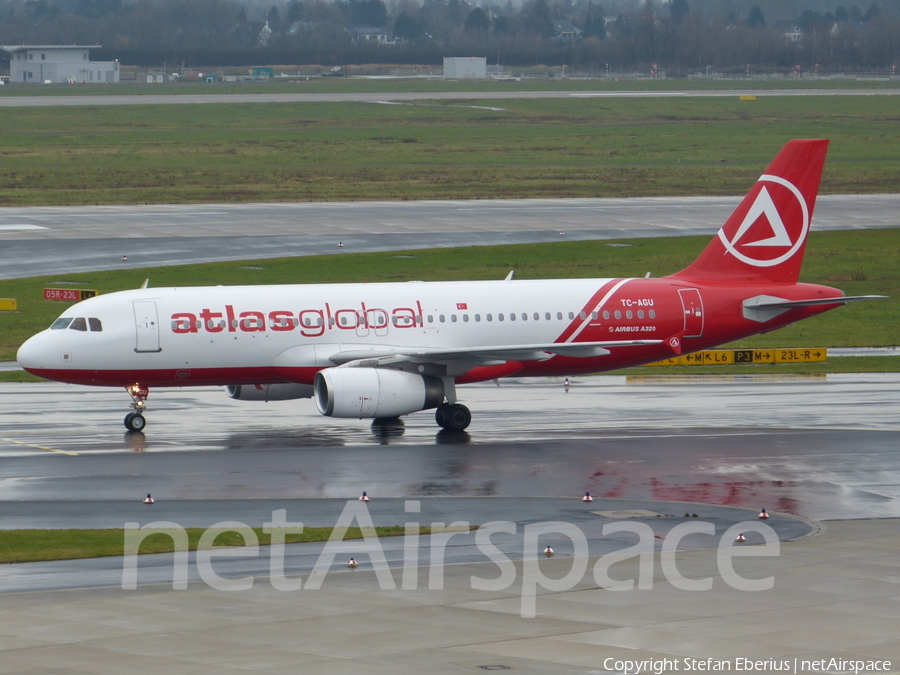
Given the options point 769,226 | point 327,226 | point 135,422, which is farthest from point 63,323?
point 327,226

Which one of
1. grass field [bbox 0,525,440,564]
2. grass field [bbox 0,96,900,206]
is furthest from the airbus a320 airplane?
grass field [bbox 0,96,900,206]

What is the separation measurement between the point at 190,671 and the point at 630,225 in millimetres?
66421

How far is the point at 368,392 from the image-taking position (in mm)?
35812

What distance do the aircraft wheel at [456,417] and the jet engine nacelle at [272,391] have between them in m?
4.19

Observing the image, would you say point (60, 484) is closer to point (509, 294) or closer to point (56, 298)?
point (509, 294)

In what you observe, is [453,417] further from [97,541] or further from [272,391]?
[97,541]

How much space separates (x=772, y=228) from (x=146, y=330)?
19.2m

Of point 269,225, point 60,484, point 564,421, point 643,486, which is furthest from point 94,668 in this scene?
point 269,225

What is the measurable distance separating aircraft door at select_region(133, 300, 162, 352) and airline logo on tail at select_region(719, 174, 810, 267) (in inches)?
681

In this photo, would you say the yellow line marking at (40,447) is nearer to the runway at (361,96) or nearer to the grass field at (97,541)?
the grass field at (97,541)

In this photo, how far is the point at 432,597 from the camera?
20.8 meters

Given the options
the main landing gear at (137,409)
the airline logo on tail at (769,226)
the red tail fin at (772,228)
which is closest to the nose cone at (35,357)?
the main landing gear at (137,409)

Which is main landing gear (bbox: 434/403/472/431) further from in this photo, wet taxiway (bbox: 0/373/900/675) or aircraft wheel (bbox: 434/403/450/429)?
wet taxiway (bbox: 0/373/900/675)

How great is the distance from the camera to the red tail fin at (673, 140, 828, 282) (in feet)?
138
